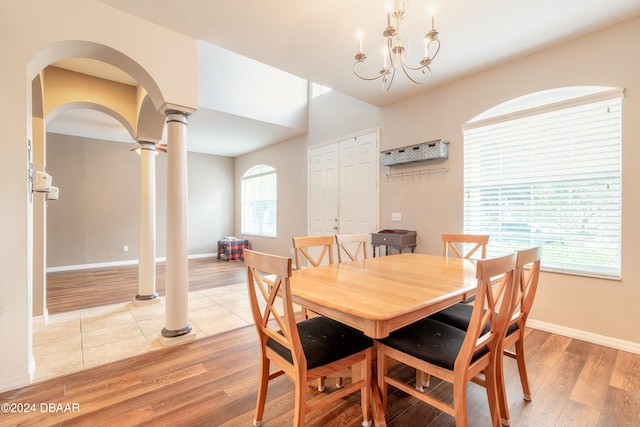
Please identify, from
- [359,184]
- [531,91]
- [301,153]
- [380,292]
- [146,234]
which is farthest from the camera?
[301,153]

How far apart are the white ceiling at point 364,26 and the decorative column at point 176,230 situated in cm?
85

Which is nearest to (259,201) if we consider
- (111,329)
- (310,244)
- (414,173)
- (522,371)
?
(414,173)

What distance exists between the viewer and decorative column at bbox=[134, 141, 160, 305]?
3.69 meters

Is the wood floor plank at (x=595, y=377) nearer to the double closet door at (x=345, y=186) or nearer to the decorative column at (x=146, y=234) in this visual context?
the double closet door at (x=345, y=186)

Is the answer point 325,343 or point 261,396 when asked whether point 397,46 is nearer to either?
point 325,343

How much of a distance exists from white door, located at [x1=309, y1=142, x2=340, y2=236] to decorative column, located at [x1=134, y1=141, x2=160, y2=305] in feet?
8.78

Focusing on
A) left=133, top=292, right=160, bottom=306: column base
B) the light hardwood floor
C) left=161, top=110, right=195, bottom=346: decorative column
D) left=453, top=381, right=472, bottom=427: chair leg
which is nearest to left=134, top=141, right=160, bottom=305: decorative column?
left=133, top=292, right=160, bottom=306: column base

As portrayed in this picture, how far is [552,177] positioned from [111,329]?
185 inches

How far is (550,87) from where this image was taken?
2.77 meters

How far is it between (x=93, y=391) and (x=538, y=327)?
385cm

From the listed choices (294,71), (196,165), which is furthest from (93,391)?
(196,165)

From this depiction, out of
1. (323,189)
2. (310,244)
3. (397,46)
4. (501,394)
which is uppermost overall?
(397,46)

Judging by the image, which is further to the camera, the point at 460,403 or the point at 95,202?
the point at 95,202

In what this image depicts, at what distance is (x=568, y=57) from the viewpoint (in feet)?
8.76
